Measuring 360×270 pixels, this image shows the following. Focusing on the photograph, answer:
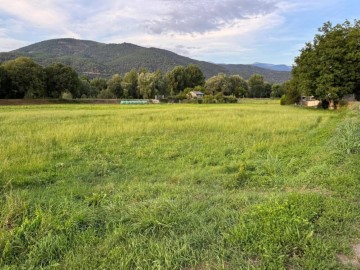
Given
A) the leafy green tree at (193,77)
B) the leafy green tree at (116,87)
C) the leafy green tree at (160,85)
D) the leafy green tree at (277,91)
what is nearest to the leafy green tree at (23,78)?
the leafy green tree at (116,87)

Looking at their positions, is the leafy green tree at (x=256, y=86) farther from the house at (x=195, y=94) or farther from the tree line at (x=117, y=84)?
the house at (x=195, y=94)

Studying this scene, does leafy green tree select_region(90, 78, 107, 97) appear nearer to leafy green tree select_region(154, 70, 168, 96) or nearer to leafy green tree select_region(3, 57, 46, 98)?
leafy green tree select_region(154, 70, 168, 96)

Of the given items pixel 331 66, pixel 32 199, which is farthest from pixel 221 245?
pixel 331 66

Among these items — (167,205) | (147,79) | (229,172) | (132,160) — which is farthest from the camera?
(147,79)

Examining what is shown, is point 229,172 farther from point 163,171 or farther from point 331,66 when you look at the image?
point 331,66

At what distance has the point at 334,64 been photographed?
39.5 metres

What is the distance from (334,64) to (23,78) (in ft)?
192

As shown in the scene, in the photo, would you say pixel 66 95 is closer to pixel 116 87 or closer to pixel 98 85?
pixel 116 87

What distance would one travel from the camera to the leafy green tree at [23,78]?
59562 millimetres

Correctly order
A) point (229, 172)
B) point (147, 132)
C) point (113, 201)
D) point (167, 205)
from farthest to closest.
A: point (147, 132) → point (229, 172) → point (113, 201) → point (167, 205)

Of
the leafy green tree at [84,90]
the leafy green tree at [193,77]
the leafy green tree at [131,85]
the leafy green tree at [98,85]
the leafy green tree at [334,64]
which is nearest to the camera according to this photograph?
the leafy green tree at [334,64]

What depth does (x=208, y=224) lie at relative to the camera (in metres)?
4.46

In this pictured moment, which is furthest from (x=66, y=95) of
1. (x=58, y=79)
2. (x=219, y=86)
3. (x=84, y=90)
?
(x=219, y=86)

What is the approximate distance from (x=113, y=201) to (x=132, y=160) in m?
4.40
